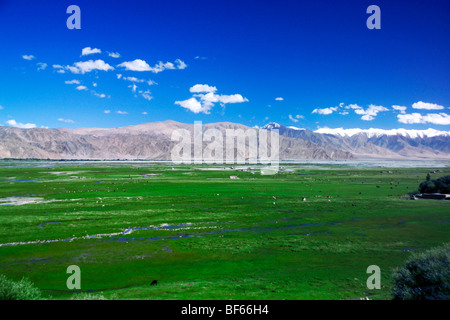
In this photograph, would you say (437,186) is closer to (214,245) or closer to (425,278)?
(214,245)

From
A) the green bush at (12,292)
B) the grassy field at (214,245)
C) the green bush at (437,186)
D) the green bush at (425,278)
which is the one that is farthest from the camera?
the green bush at (437,186)

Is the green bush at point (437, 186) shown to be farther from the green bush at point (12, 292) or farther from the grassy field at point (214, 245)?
the green bush at point (12, 292)

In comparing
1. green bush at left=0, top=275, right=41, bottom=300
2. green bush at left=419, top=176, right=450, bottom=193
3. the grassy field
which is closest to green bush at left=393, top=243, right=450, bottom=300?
the grassy field

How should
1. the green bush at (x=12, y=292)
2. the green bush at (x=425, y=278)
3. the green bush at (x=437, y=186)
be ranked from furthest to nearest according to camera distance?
the green bush at (x=437, y=186) → the green bush at (x=425, y=278) → the green bush at (x=12, y=292)

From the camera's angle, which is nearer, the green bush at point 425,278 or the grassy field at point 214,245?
the green bush at point 425,278

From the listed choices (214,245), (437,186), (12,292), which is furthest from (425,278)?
(437,186)

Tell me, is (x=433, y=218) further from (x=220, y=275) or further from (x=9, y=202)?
(x=9, y=202)

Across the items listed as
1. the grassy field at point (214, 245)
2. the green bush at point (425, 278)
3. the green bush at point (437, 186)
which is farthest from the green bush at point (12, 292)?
the green bush at point (437, 186)
